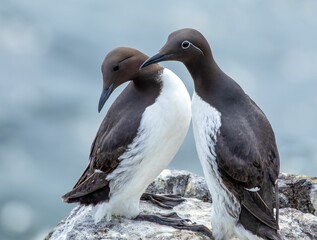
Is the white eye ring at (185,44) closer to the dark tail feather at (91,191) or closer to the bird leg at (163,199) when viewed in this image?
the dark tail feather at (91,191)

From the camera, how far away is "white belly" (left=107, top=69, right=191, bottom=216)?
36.6 feet

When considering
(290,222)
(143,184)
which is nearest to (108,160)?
(143,184)

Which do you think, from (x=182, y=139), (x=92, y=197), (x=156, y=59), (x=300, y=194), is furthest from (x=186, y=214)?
(x=156, y=59)

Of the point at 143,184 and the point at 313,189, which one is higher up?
the point at 313,189

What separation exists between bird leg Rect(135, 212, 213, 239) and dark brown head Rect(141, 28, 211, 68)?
197 cm

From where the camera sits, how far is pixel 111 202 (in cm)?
1142

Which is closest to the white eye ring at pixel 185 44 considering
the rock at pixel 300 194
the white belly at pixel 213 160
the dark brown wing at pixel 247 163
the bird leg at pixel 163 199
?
the white belly at pixel 213 160

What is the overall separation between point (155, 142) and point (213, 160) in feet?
2.72

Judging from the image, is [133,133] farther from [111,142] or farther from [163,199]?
[163,199]

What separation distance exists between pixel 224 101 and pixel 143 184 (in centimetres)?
144

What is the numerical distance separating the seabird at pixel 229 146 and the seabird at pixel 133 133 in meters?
0.44

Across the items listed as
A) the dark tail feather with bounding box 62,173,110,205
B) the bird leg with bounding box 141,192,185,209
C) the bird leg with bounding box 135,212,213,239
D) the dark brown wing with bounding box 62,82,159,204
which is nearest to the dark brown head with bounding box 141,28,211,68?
the dark brown wing with bounding box 62,82,159,204

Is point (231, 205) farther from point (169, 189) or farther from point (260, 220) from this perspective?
point (169, 189)

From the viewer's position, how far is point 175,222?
11508mm
